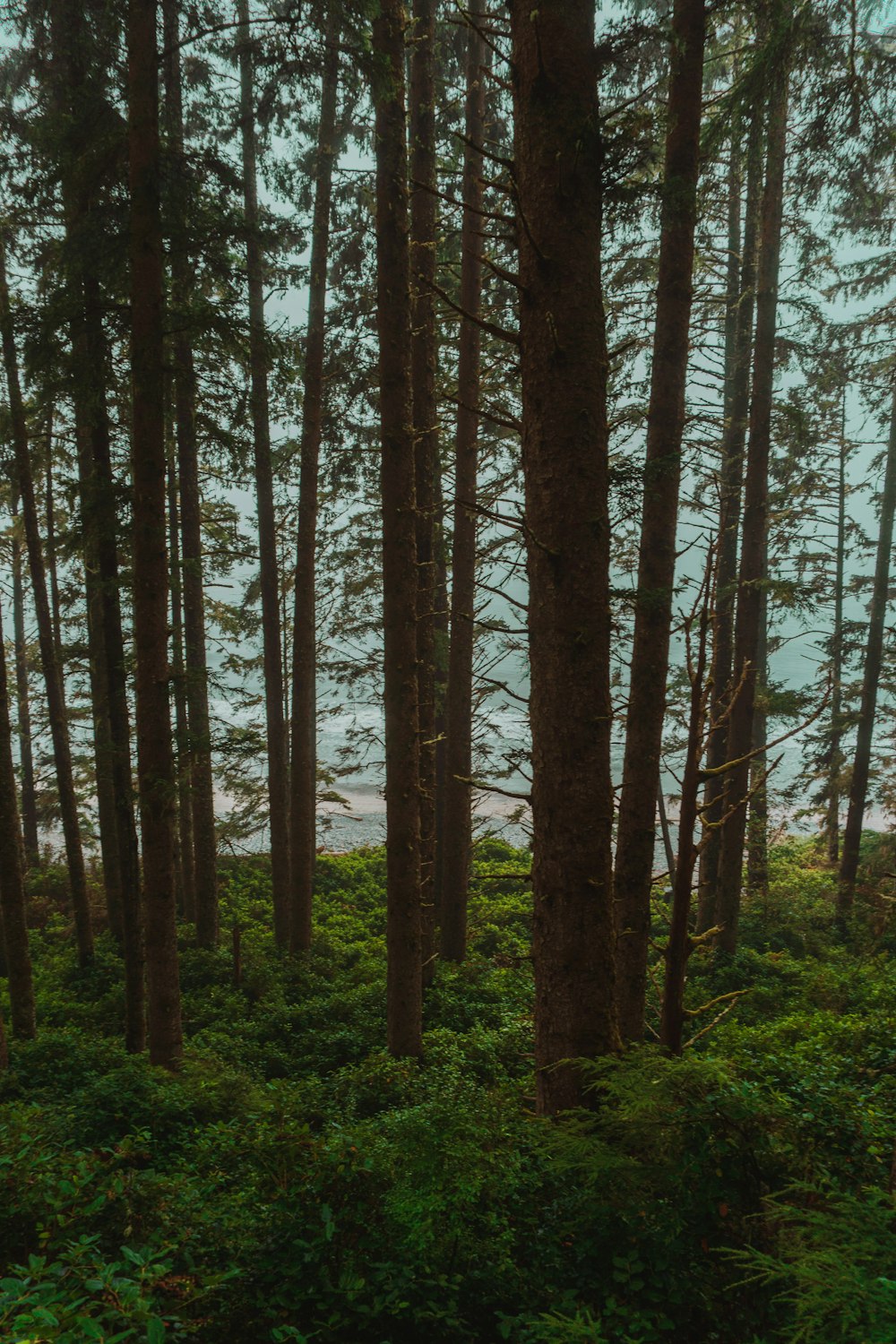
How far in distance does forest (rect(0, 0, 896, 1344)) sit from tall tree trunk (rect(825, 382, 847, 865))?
35.4 inches

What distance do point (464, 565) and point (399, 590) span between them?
10.8ft

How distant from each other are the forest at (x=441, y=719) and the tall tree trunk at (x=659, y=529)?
0.04 metres

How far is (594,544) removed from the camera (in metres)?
3.64

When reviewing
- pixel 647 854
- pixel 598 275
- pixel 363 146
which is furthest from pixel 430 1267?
pixel 363 146

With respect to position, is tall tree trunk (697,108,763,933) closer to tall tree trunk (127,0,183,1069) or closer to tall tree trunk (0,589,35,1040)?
tall tree trunk (127,0,183,1069)

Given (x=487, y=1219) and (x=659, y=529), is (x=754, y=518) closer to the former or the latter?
(x=659, y=529)

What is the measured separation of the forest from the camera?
2.96 meters

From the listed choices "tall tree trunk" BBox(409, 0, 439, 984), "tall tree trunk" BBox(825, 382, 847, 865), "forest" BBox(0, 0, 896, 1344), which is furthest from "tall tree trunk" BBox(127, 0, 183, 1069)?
"tall tree trunk" BBox(825, 382, 847, 865)

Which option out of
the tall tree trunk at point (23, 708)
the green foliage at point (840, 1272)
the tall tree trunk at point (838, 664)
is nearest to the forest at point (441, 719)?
the green foliage at point (840, 1272)

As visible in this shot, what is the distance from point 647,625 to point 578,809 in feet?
9.96

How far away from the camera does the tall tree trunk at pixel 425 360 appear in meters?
9.27

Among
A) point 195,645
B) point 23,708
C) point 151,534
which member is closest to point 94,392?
point 151,534

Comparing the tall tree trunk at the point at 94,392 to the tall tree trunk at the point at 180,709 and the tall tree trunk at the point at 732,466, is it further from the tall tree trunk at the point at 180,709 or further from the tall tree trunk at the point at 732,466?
the tall tree trunk at the point at 732,466

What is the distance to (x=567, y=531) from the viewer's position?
11.9ft
